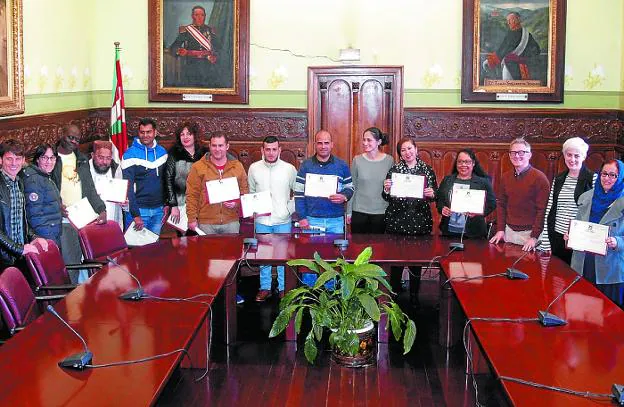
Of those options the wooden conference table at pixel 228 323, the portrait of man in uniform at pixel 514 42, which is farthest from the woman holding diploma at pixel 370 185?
the portrait of man in uniform at pixel 514 42

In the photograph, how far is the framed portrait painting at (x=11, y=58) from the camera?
7238 mm

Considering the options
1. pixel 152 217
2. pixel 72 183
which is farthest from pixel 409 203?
pixel 72 183

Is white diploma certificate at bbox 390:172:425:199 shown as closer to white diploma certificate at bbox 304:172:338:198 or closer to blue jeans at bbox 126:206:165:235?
white diploma certificate at bbox 304:172:338:198

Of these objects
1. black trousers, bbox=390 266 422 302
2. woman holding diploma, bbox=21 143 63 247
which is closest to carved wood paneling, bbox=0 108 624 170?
black trousers, bbox=390 266 422 302

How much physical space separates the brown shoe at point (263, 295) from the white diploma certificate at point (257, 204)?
1094mm

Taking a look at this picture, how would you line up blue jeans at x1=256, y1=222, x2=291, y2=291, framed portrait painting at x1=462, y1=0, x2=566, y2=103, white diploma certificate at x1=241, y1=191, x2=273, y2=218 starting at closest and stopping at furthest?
white diploma certificate at x1=241, y1=191, x2=273, y2=218 → blue jeans at x1=256, y1=222, x2=291, y2=291 → framed portrait painting at x1=462, y1=0, x2=566, y2=103

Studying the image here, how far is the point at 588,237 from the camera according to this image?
5.68 meters

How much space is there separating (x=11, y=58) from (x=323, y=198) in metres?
3.04

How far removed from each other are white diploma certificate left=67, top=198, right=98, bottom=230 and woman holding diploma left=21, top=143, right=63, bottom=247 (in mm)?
107

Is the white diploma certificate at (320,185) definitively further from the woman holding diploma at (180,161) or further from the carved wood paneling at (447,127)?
the carved wood paneling at (447,127)

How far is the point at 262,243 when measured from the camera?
262 inches

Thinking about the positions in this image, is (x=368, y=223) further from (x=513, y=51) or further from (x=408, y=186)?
(x=513, y=51)

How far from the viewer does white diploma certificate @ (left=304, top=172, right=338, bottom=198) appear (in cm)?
717

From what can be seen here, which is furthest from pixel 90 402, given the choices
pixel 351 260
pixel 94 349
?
pixel 351 260
